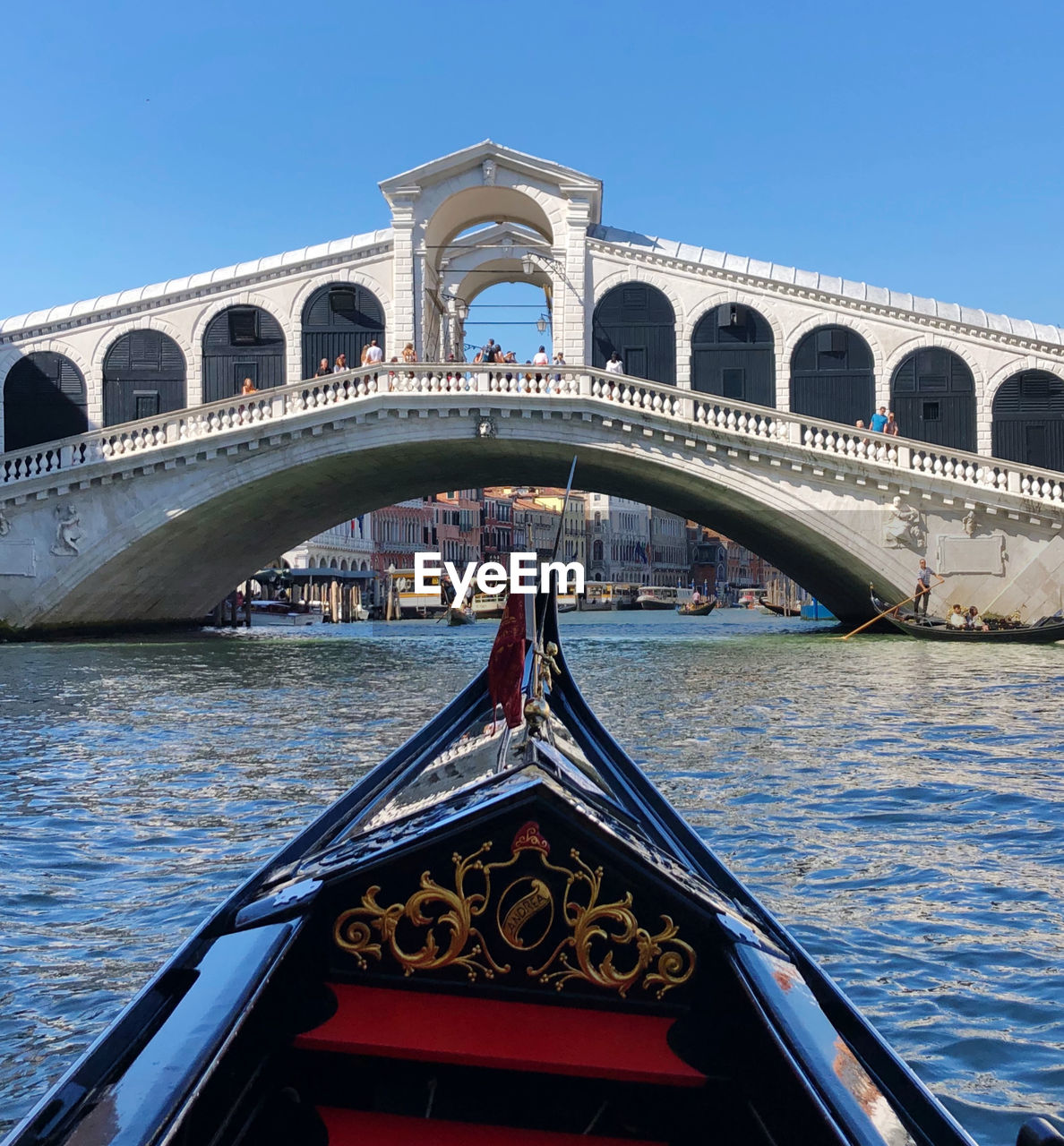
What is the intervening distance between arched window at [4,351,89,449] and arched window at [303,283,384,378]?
316 cm

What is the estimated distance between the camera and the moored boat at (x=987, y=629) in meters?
13.9

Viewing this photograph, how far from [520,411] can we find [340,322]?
12.0 ft

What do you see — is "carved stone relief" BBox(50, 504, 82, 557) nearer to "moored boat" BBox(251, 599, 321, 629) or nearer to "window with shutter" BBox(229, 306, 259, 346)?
"window with shutter" BBox(229, 306, 259, 346)

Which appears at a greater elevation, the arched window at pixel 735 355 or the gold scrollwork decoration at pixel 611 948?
the arched window at pixel 735 355

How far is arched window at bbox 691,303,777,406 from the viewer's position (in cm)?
1723

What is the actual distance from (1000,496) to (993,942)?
12.0 metres

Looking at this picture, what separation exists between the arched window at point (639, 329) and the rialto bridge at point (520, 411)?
0.03 meters

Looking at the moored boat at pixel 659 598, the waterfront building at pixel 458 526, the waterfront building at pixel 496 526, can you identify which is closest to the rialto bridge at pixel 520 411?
the moored boat at pixel 659 598

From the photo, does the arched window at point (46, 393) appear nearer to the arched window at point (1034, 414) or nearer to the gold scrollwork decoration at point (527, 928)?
the arched window at point (1034, 414)

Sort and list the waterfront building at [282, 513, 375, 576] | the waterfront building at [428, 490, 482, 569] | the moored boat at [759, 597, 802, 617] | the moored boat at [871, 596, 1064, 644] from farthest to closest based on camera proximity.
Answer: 1. the waterfront building at [428, 490, 482, 569]
2. the waterfront building at [282, 513, 375, 576]
3. the moored boat at [759, 597, 802, 617]
4. the moored boat at [871, 596, 1064, 644]

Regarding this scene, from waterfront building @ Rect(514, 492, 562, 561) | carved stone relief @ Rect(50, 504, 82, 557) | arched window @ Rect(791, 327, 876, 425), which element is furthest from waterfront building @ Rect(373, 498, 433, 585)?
arched window @ Rect(791, 327, 876, 425)

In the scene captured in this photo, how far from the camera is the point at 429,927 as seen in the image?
1730 millimetres

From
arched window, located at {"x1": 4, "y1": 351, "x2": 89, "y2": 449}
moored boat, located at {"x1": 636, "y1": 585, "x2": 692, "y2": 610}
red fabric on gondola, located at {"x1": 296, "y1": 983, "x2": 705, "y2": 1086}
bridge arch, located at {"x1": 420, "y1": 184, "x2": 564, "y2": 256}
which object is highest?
bridge arch, located at {"x1": 420, "y1": 184, "x2": 564, "y2": 256}

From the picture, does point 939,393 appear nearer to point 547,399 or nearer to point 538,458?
point 538,458
